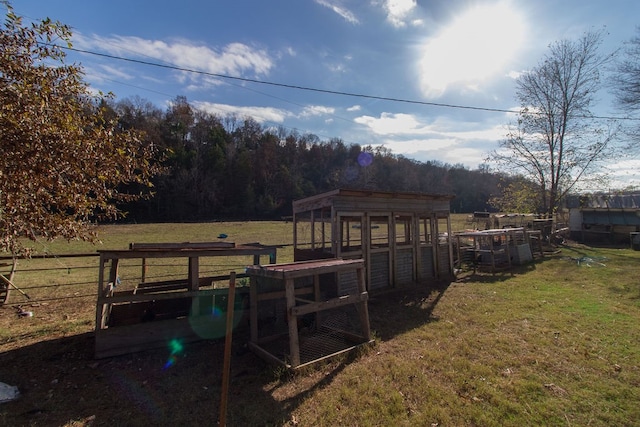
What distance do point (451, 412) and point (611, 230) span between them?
26621 mm

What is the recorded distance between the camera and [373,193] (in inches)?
339

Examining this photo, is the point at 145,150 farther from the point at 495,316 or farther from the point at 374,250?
the point at 495,316

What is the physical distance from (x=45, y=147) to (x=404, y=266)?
8415 mm

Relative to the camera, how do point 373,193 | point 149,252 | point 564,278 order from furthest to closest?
point 564,278
point 373,193
point 149,252

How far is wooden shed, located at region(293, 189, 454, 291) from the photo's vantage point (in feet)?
27.8

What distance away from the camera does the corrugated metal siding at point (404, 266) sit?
9477 millimetres

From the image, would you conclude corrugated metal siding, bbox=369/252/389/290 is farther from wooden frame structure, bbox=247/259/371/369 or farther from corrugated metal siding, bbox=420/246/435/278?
wooden frame structure, bbox=247/259/371/369

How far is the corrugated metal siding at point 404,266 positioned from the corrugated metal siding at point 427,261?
565 millimetres

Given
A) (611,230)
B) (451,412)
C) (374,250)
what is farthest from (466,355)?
(611,230)

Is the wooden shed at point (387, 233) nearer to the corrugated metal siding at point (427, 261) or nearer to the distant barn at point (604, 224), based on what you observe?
the corrugated metal siding at point (427, 261)

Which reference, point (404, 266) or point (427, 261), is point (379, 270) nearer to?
point (404, 266)

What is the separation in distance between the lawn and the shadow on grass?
0.02m

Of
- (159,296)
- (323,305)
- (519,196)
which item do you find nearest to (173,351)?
(159,296)

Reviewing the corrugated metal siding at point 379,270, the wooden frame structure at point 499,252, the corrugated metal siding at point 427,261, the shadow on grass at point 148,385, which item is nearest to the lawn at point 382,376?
the shadow on grass at point 148,385
